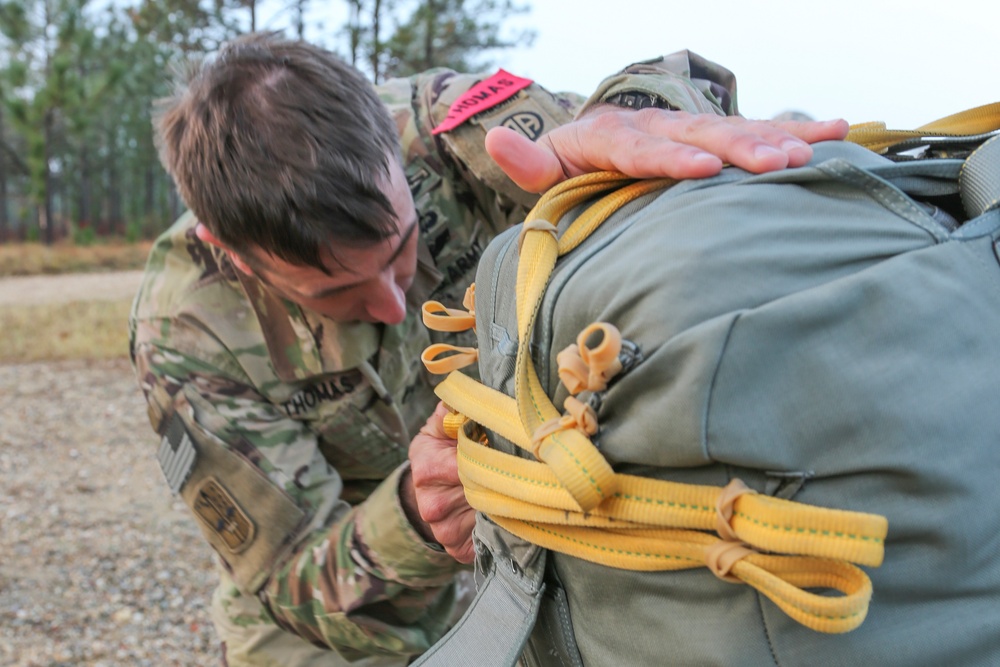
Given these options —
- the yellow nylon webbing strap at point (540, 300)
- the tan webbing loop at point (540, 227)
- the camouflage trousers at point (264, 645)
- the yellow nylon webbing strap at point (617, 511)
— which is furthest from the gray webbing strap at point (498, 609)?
the camouflage trousers at point (264, 645)

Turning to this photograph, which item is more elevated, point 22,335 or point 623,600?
point 623,600

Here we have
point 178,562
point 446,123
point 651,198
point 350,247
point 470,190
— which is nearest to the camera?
point 651,198

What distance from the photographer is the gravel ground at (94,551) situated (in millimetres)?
3277

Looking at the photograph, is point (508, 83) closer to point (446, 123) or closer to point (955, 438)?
point (446, 123)

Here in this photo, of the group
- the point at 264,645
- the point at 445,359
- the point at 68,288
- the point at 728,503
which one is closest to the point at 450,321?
the point at 445,359

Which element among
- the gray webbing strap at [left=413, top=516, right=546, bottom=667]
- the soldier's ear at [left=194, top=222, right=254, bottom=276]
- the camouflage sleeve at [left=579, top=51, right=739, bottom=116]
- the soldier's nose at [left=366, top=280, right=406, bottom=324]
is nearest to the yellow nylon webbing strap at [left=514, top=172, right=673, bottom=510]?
the gray webbing strap at [left=413, top=516, right=546, bottom=667]

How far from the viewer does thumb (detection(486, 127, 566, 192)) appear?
0.92m

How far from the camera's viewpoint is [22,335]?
27.7ft

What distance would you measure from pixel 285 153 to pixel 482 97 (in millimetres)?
A: 547

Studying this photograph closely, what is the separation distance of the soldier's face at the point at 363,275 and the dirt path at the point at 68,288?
34.6 feet

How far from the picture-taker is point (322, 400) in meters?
Answer: 2.09

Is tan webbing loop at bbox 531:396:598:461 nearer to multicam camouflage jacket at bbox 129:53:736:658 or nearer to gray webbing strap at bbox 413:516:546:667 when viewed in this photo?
gray webbing strap at bbox 413:516:546:667

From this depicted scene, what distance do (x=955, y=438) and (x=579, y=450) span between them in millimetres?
268

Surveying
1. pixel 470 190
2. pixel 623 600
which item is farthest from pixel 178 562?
pixel 623 600
